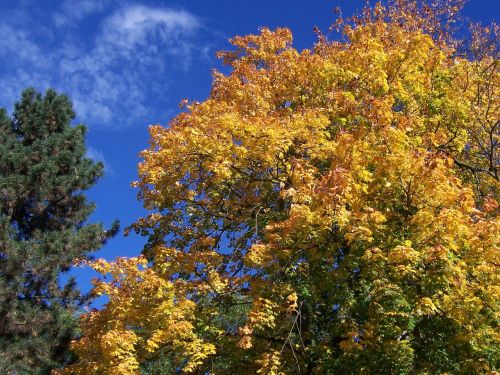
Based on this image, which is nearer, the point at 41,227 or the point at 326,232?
the point at 326,232

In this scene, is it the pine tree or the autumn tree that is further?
the pine tree

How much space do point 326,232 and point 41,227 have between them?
28.7 feet

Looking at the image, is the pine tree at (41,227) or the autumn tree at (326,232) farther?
the pine tree at (41,227)

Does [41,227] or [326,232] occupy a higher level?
[41,227]

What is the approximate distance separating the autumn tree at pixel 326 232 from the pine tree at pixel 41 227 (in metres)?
2.47

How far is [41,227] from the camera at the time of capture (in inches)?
550

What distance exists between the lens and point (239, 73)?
1498 cm

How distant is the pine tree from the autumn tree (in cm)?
247

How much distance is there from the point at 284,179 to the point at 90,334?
4673 mm

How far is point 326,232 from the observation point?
855 centimetres

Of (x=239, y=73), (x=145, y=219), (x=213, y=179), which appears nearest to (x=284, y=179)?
(x=213, y=179)

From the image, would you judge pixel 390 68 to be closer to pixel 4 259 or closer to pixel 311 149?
pixel 311 149

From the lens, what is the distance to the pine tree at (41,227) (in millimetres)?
12227

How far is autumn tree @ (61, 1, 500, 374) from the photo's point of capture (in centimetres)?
775
